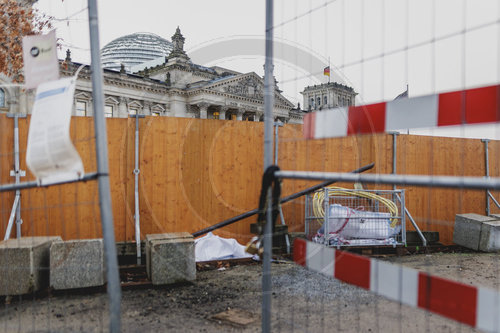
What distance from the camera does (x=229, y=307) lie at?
15.8ft

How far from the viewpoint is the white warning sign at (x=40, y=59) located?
277 centimetres

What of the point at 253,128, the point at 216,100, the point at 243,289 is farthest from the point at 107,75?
the point at 243,289

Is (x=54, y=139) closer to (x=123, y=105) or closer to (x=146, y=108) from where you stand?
(x=146, y=108)

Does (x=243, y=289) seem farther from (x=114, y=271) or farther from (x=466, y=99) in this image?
(x=466, y=99)

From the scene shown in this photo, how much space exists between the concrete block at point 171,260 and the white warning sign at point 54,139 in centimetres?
304

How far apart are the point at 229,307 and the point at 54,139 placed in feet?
10.3

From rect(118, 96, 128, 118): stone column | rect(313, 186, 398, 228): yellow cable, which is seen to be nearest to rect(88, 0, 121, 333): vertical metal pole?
rect(313, 186, 398, 228): yellow cable

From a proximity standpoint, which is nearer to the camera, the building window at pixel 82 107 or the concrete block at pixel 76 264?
the concrete block at pixel 76 264

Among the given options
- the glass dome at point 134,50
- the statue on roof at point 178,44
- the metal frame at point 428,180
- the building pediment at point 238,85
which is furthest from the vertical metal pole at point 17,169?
the glass dome at point 134,50

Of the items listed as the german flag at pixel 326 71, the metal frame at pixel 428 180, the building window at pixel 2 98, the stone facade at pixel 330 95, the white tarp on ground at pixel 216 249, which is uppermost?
the building window at pixel 2 98

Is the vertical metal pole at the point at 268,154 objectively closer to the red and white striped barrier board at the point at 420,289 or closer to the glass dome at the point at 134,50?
the red and white striped barrier board at the point at 420,289

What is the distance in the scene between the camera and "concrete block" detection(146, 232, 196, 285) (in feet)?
18.0

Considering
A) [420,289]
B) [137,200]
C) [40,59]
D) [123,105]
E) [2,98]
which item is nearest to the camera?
[420,289]

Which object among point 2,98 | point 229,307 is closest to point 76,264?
point 229,307
